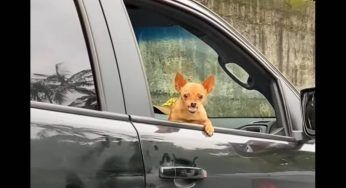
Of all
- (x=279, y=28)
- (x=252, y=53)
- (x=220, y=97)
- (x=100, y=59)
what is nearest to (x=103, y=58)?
(x=100, y=59)

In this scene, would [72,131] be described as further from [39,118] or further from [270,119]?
[270,119]

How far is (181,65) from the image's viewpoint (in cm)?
401

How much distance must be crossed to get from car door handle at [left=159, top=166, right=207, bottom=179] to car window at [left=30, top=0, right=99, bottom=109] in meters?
0.34

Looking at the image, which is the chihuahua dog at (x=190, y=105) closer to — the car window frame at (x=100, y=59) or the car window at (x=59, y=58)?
the car window frame at (x=100, y=59)

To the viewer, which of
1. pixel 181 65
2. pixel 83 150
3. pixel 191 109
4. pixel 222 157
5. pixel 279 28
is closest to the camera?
pixel 83 150

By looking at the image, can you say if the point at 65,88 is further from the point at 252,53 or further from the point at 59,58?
the point at 252,53

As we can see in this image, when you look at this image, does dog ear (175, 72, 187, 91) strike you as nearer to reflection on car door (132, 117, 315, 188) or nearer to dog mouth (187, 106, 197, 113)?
dog mouth (187, 106, 197, 113)

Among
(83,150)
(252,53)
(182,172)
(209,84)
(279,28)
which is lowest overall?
(182,172)

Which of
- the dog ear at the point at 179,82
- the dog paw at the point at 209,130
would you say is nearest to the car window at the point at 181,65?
the dog ear at the point at 179,82

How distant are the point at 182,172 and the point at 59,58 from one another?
61 centimetres

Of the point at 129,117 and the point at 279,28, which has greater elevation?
the point at 279,28

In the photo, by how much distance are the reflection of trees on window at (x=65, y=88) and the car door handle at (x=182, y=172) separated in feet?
1.11
